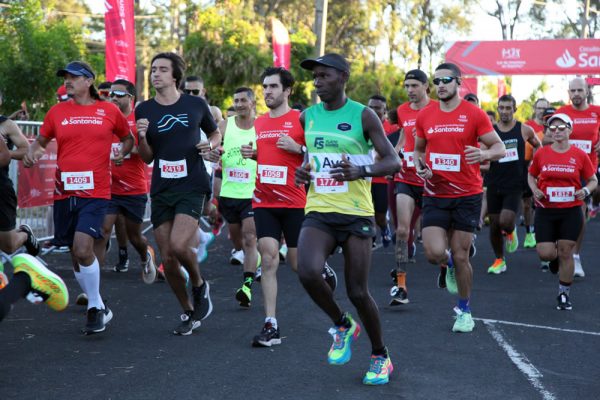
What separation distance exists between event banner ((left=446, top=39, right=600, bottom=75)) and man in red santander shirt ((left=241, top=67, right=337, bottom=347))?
25.7m

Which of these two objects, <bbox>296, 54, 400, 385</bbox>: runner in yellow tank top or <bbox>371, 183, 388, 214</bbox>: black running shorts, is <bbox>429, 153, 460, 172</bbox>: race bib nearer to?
<bbox>296, 54, 400, 385</bbox>: runner in yellow tank top

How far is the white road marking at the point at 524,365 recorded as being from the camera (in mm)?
5828

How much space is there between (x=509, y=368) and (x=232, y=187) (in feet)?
14.4

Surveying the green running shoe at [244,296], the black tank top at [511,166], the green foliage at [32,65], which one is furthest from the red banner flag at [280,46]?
the green running shoe at [244,296]

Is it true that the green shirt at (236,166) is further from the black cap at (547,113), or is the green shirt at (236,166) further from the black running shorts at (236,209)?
the black cap at (547,113)

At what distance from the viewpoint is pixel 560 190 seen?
967cm

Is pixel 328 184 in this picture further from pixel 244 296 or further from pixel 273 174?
pixel 244 296

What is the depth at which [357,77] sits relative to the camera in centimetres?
4481

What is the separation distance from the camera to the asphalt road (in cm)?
579

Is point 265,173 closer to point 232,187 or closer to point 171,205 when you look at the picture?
point 171,205

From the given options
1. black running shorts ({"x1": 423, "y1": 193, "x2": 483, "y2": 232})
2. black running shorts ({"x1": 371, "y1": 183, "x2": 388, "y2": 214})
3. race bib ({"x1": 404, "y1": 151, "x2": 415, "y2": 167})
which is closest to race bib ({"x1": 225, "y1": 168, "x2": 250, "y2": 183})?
race bib ({"x1": 404, "y1": 151, "x2": 415, "y2": 167})

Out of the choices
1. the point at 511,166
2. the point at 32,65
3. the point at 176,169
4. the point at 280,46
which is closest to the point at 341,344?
the point at 176,169

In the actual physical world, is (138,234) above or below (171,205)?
below

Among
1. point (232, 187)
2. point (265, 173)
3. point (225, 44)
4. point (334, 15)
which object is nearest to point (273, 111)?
point (265, 173)
